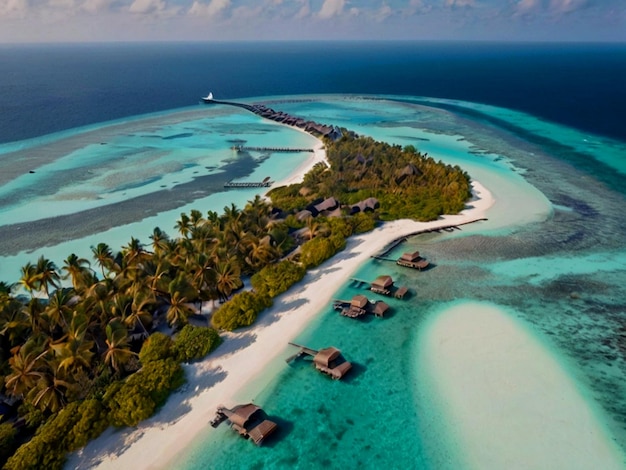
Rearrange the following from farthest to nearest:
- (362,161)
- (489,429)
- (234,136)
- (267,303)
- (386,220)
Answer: (234,136)
(362,161)
(386,220)
(267,303)
(489,429)

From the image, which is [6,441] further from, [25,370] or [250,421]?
[250,421]

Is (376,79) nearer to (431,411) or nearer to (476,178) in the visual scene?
(476,178)

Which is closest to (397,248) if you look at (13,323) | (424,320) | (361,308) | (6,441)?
(424,320)

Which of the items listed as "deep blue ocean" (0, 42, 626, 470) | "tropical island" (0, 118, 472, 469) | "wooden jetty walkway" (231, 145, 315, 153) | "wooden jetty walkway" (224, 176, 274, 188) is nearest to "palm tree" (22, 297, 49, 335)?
"tropical island" (0, 118, 472, 469)

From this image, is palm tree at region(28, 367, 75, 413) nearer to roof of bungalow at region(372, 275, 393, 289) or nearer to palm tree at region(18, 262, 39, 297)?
palm tree at region(18, 262, 39, 297)

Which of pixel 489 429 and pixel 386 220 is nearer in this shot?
pixel 489 429

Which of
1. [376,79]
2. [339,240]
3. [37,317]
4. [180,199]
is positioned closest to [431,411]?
[339,240]
